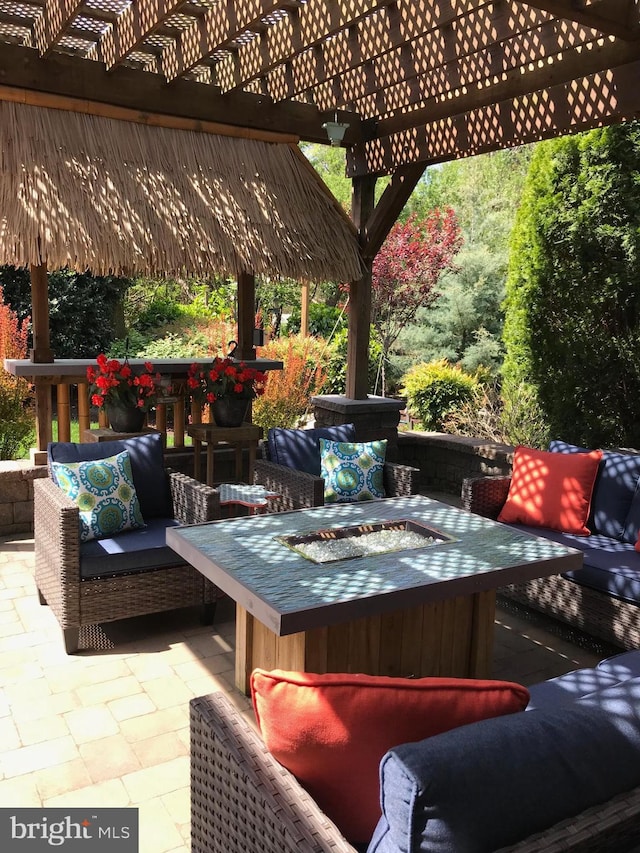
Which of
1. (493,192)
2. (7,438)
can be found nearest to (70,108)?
(7,438)

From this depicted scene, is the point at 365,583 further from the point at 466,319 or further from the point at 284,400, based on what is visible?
the point at 466,319

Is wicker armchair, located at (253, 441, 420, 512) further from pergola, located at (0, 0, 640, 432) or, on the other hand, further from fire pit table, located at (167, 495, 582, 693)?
pergola, located at (0, 0, 640, 432)

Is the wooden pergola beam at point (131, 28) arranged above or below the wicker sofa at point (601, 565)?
above

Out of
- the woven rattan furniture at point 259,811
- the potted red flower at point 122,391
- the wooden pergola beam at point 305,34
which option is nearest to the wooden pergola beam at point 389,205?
the wooden pergola beam at point 305,34

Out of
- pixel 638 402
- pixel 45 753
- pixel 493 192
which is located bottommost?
pixel 45 753

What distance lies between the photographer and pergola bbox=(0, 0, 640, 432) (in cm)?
413

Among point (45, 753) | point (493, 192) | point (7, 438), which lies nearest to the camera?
point (45, 753)

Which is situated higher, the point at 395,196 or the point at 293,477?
the point at 395,196

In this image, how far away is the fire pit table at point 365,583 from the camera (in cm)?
266

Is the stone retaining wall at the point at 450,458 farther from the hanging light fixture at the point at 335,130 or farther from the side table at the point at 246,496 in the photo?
the hanging light fixture at the point at 335,130

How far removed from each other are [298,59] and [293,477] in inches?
120

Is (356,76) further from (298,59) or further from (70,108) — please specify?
(70,108)

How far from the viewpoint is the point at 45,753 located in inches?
110

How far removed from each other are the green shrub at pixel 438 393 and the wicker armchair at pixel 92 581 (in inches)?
229
